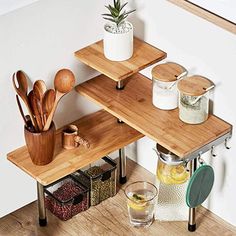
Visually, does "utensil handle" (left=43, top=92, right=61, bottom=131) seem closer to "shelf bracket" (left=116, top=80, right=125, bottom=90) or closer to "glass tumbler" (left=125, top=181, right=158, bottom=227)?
"shelf bracket" (left=116, top=80, right=125, bottom=90)

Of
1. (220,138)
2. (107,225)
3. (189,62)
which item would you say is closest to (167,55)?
(189,62)

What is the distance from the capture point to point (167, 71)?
2895mm

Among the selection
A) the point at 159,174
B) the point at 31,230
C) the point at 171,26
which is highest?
the point at 171,26

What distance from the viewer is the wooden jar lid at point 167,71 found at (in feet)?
9.37

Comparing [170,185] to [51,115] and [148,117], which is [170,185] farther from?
[51,115]

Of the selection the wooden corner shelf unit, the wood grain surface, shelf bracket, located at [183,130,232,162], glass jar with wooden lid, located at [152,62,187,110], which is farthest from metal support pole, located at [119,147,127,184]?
the wood grain surface

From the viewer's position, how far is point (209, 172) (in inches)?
114

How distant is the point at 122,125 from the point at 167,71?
311 millimetres

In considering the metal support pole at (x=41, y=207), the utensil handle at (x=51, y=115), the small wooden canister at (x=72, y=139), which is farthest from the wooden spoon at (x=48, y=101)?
the metal support pole at (x=41, y=207)

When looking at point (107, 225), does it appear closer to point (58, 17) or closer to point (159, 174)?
point (159, 174)

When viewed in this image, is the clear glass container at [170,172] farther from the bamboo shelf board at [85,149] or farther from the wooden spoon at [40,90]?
the wooden spoon at [40,90]

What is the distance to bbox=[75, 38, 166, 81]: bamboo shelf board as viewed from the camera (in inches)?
113

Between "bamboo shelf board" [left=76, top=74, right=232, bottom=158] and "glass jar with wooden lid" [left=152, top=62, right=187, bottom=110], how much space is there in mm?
28

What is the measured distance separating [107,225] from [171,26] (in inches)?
27.4
